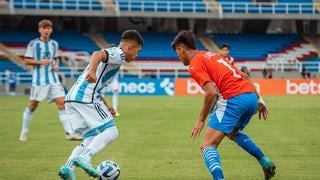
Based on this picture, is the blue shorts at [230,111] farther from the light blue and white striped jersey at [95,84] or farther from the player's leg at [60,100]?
the player's leg at [60,100]

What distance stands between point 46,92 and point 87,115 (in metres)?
5.91

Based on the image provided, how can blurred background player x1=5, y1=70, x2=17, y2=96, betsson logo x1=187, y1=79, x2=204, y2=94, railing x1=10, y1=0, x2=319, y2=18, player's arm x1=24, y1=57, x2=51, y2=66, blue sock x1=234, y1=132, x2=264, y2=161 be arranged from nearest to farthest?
blue sock x1=234, y1=132, x2=264, y2=161 < player's arm x1=24, y1=57, x2=51, y2=66 < betsson logo x1=187, y1=79, x2=204, y2=94 < blurred background player x1=5, y1=70, x2=17, y2=96 < railing x1=10, y1=0, x2=319, y2=18

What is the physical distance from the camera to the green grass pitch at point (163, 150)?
9.68 meters

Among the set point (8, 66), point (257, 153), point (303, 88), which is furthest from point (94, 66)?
point (8, 66)

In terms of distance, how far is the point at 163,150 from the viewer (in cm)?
1225

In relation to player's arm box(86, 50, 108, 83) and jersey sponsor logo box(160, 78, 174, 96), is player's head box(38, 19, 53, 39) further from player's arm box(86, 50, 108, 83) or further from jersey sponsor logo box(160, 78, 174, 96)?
jersey sponsor logo box(160, 78, 174, 96)

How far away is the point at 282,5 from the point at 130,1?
1186 cm

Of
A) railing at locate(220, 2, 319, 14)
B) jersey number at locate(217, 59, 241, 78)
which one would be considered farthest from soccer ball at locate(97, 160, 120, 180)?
railing at locate(220, 2, 319, 14)

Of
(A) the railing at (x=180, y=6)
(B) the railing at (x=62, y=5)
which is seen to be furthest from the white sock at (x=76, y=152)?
(A) the railing at (x=180, y=6)

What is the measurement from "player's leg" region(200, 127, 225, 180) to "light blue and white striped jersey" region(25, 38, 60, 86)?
21.8ft

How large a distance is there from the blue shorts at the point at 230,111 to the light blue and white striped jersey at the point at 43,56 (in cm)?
657

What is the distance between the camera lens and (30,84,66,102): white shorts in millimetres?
13953

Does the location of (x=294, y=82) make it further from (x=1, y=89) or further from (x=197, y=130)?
(x=197, y=130)

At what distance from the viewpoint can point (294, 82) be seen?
37438mm
